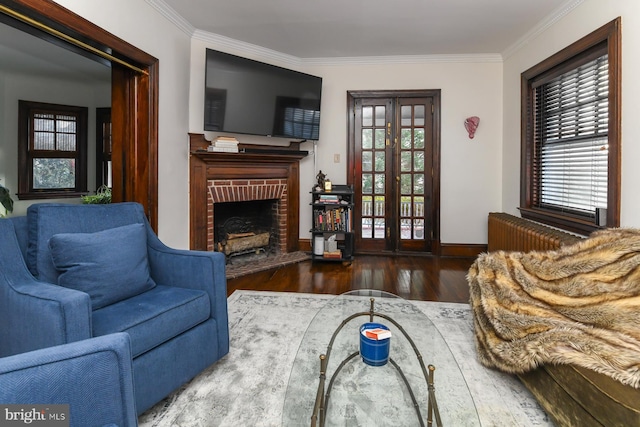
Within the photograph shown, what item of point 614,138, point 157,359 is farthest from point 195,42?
point 614,138

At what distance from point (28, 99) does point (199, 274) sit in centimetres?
351

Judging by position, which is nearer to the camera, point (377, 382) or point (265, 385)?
point (377, 382)

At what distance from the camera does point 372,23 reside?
3.50 meters

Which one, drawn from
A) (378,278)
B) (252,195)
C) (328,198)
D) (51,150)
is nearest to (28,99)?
(51,150)

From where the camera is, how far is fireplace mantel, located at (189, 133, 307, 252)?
12.1 ft

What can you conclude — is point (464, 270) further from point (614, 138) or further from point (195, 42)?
point (195, 42)

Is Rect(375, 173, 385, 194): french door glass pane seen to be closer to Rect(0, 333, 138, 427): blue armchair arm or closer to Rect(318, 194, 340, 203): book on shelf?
Rect(318, 194, 340, 203): book on shelf

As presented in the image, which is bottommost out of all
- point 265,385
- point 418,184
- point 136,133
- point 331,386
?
point 265,385

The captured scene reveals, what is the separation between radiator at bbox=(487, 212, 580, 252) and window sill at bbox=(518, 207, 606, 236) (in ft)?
0.41

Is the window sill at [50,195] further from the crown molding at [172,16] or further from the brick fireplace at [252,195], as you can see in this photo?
the crown molding at [172,16]

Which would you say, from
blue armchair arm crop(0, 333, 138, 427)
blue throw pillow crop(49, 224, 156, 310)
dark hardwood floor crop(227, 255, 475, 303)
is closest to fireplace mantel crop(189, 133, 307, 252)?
dark hardwood floor crop(227, 255, 475, 303)

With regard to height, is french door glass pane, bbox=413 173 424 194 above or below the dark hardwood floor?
above

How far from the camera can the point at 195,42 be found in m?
3.70

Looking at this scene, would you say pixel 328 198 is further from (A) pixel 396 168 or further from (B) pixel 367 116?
(B) pixel 367 116
